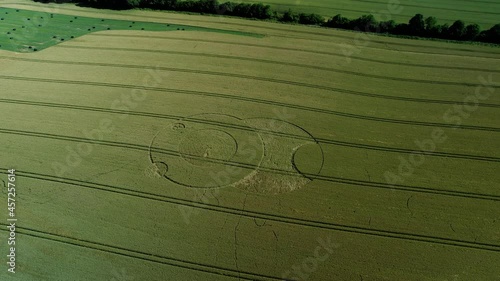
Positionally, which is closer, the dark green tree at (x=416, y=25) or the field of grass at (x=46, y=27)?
the field of grass at (x=46, y=27)

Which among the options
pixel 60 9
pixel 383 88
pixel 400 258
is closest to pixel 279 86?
pixel 383 88

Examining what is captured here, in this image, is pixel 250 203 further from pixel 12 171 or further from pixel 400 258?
pixel 12 171

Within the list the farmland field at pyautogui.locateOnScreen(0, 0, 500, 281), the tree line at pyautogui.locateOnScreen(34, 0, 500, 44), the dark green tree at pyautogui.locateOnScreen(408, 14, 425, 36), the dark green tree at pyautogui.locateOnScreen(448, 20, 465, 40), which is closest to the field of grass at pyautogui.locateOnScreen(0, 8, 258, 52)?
the farmland field at pyautogui.locateOnScreen(0, 0, 500, 281)

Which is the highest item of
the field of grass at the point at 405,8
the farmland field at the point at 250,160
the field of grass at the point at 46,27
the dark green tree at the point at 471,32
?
the field of grass at the point at 405,8

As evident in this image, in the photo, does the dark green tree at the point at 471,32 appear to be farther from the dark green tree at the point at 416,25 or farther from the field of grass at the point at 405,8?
the field of grass at the point at 405,8

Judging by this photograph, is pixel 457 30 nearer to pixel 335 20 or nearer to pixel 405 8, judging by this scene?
pixel 405 8

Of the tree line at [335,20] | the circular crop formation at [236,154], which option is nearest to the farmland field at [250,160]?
the circular crop formation at [236,154]

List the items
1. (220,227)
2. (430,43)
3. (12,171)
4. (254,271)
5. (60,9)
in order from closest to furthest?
1. (254,271)
2. (220,227)
3. (12,171)
4. (430,43)
5. (60,9)

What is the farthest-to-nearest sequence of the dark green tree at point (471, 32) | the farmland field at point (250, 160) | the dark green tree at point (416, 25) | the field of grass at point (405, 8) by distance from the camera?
the field of grass at point (405, 8)
the dark green tree at point (416, 25)
the dark green tree at point (471, 32)
the farmland field at point (250, 160)
